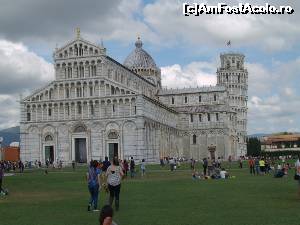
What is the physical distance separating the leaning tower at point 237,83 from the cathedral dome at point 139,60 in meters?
23.3

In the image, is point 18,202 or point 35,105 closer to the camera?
point 18,202

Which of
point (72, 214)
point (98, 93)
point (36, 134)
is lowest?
point (72, 214)

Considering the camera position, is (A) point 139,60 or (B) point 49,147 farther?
(A) point 139,60

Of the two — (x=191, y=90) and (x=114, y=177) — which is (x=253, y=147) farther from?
(x=114, y=177)

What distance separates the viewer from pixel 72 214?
70.0 ft

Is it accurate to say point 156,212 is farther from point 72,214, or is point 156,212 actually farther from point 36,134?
point 36,134

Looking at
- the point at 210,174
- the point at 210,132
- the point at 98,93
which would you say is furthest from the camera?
the point at 210,132

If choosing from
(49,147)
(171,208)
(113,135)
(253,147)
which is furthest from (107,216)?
(253,147)

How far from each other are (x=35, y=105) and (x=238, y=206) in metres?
73.8

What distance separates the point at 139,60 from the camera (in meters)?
128

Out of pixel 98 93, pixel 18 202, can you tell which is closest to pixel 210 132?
pixel 98 93

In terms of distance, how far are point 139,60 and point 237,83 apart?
30.1 metres

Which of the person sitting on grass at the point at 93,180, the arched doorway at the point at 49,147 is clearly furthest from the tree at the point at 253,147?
the person sitting on grass at the point at 93,180

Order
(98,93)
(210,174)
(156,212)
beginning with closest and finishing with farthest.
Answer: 1. (156,212)
2. (210,174)
3. (98,93)
